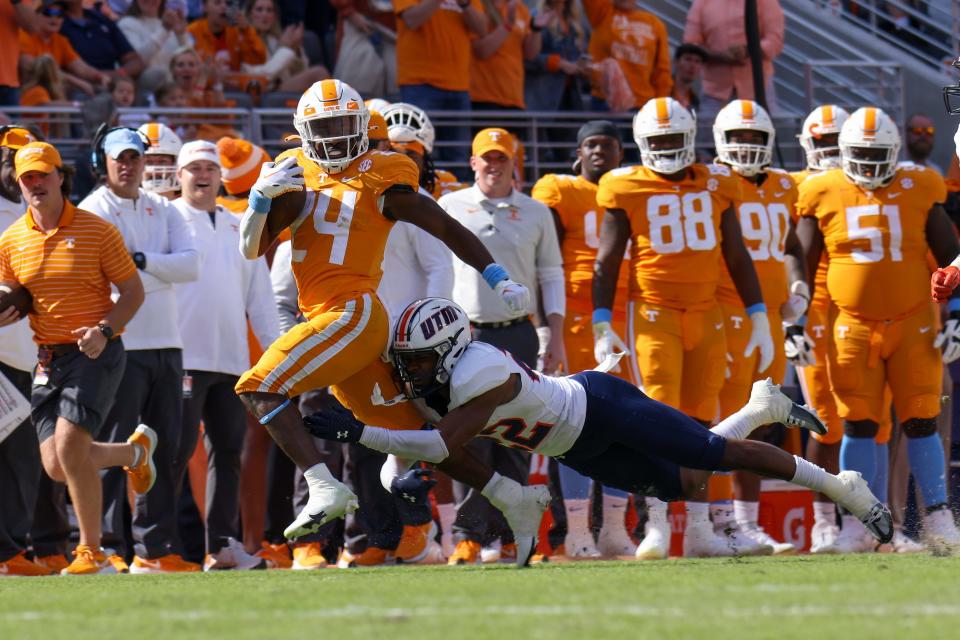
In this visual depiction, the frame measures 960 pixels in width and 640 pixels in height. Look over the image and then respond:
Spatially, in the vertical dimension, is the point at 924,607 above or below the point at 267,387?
below

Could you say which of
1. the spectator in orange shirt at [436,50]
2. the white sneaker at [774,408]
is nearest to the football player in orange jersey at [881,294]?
the white sneaker at [774,408]

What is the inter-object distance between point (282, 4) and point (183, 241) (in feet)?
15.1

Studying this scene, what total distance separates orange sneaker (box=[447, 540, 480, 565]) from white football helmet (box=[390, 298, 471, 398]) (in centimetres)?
179

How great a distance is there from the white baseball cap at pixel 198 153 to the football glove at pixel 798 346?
10.7ft

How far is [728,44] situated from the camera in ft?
42.4

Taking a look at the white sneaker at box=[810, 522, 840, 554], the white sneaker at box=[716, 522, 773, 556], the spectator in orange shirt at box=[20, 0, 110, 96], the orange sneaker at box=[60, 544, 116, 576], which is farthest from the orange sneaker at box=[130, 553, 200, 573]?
the spectator in orange shirt at box=[20, 0, 110, 96]

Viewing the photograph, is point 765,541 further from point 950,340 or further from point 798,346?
point 950,340

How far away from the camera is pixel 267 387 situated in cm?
680

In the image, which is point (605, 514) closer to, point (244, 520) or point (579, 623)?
point (244, 520)

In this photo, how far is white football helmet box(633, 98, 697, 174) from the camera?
29.4 ft

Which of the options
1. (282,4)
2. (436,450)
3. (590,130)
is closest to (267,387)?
(436,450)

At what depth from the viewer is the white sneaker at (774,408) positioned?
24.1 ft

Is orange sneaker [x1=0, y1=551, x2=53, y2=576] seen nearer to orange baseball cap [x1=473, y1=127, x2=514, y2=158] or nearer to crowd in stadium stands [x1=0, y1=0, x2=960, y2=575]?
crowd in stadium stands [x1=0, y1=0, x2=960, y2=575]

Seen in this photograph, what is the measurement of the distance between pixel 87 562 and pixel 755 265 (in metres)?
4.02
